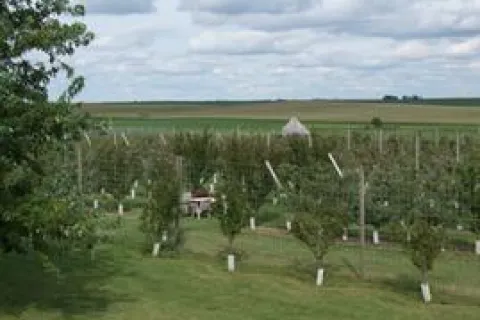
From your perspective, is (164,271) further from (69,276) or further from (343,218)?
(343,218)

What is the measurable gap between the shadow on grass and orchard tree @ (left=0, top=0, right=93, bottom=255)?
77cm

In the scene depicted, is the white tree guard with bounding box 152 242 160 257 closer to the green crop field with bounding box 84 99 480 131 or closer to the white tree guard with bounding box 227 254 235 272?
the white tree guard with bounding box 227 254 235 272

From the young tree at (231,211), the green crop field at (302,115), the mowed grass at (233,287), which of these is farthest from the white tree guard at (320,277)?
the green crop field at (302,115)

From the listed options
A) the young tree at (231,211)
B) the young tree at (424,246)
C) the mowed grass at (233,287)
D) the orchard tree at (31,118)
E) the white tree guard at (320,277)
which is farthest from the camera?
the young tree at (231,211)

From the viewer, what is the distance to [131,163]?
2756 centimetres

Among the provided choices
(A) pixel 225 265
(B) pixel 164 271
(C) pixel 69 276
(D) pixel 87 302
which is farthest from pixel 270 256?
(D) pixel 87 302

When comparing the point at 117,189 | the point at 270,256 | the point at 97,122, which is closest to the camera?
the point at 97,122

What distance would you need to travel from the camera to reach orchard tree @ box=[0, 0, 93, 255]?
10234 millimetres

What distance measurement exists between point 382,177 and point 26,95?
36.8 ft

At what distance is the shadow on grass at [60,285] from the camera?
12445 mm

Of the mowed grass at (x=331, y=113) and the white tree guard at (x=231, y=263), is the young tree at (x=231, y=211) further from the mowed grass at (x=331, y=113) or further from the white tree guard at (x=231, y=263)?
the mowed grass at (x=331, y=113)

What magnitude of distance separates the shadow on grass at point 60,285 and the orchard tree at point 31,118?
770 mm

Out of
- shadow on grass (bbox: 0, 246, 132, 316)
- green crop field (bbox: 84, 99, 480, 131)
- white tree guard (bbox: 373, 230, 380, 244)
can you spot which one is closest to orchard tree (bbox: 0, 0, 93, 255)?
shadow on grass (bbox: 0, 246, 132, 316)

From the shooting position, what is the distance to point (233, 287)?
46.2ft
